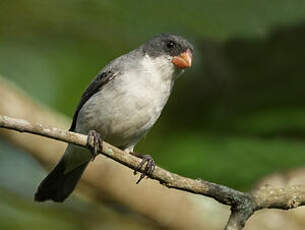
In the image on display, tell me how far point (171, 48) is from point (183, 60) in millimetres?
204

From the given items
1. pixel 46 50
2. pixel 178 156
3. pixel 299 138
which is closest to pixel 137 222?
pixel 178 156

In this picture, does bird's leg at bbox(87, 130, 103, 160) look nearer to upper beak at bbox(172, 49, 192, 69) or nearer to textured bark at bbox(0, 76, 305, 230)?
textured bark at bbox(0, 76, 305, 230)

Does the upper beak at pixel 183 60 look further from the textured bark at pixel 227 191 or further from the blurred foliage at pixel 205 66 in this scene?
the textured bark at pixel 227 191

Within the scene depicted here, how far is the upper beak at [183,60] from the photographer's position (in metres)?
4.06

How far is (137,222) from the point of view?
4195 millimetres

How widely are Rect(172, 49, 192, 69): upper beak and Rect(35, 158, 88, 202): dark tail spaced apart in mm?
942

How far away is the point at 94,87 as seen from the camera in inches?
165

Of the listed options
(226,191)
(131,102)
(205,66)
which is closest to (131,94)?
(131,102)

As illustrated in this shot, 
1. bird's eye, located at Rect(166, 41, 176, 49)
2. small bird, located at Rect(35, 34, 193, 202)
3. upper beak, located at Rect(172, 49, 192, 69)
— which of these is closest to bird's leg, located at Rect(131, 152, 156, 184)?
small bird, located at Rect(35, 34, 193, 202)

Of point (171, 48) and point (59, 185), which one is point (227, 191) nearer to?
point (171, 48)

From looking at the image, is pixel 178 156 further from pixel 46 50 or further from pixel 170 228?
pixel 46 50

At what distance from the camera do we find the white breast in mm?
3943

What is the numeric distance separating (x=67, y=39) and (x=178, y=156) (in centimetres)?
137

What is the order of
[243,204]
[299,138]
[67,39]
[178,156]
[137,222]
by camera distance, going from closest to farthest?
[243,204] < [178,156] < [299,138] < [137,222] < [67,39]
